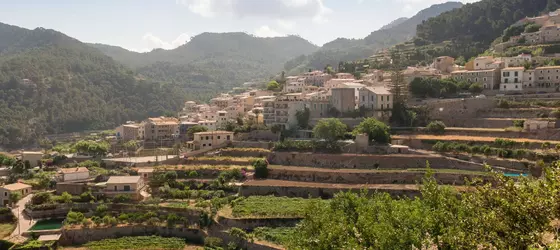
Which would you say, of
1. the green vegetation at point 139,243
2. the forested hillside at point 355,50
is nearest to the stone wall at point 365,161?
→ the green vegetation at point 139,243

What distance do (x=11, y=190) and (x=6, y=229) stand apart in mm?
4909

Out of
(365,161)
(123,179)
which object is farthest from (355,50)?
(123,179)

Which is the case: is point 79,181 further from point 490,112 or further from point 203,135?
point 490,112

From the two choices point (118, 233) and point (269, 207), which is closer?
point (269, 207)

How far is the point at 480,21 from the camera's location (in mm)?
72750

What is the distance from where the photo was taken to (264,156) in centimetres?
3966

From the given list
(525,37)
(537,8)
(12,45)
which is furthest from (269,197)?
(12,45)

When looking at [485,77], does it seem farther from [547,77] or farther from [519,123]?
[519,123]

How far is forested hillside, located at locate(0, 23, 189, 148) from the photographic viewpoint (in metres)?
79.0

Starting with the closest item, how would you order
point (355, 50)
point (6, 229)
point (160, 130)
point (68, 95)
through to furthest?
point (6, 229), point (160, 130), point (68, 95), point (355, 50)

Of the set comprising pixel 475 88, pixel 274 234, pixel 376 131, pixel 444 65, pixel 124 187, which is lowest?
pixel 274 234

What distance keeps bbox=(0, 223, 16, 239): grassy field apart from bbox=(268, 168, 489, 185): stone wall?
18.6 meters

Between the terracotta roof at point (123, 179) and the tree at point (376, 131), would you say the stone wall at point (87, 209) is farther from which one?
the tree at point (376, 131)

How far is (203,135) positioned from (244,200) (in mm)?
14118
